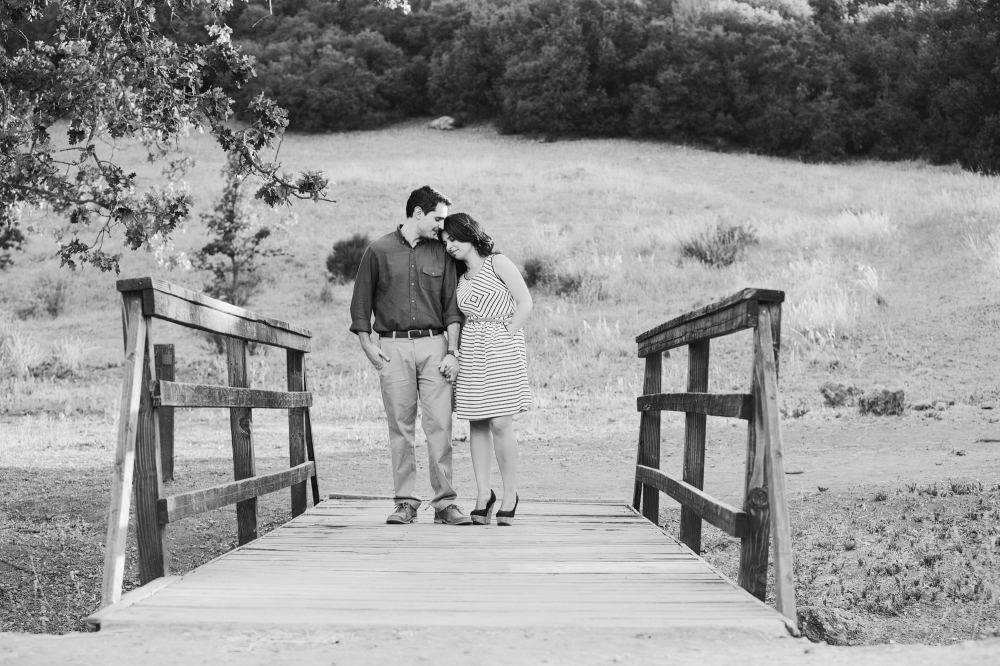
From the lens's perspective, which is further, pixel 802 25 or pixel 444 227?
pixel 802 25

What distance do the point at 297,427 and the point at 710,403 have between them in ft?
10.7

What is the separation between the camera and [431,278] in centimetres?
616

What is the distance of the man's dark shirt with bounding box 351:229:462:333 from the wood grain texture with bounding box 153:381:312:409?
66cm

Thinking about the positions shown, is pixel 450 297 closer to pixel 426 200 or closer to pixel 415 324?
pixel 415 324

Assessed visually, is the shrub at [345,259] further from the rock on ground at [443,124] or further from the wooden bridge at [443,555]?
the rock on ground at [443,124]

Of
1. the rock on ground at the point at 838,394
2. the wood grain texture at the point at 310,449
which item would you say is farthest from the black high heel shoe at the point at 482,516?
the rock on ground at the point at 838,394

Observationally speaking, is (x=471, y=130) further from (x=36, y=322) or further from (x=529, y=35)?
(x=36, y=322)

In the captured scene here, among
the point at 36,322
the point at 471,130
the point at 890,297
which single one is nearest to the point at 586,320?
the point at 890,297

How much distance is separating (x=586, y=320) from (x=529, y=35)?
3703 cm

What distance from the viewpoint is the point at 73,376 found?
18578mm

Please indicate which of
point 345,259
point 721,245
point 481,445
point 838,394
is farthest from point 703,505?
point 345,259

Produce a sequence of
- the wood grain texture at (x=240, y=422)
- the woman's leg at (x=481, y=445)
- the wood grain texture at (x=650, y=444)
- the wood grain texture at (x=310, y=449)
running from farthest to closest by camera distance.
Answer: the wood grain texture at (x=310, y=449), the wood grain texture at (x=650, y=444), the woman's leg at (x=481, y=445), the wood grain texture at (x=240, y=422)

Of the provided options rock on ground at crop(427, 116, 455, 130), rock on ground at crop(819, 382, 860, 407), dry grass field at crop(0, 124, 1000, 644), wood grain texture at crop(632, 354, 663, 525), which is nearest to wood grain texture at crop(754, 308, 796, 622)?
dry grass field at crop(0, 124, 1000, 644)

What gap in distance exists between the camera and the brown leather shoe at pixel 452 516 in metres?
6.08
